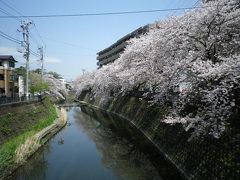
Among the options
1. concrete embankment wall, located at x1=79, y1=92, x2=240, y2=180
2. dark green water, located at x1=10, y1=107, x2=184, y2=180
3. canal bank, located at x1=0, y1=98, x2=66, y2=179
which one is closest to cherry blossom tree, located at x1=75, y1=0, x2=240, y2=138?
concrete embankment wall, located at x1=79, y1=92, x2=240, y2=180

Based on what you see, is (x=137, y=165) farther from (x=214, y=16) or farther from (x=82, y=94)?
(x=82, y=94)

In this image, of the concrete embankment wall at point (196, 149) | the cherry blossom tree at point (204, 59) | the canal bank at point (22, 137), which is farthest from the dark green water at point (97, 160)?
the cherry blossom tree at point (204, 59)

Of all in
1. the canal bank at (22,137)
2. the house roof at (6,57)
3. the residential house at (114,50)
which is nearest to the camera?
the canal bank at (22,137)

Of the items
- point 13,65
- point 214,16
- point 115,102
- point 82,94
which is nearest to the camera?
point 214,16

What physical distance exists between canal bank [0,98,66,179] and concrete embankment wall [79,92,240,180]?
906 cm

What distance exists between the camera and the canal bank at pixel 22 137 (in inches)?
603

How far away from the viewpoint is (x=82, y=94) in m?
87.8

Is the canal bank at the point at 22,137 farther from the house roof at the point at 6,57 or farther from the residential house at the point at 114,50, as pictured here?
the residential house at the point at 114,50

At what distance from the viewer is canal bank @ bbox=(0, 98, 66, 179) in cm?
1531

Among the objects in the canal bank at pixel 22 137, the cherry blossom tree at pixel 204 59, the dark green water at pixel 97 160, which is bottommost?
the dark green water at pixel 97 160

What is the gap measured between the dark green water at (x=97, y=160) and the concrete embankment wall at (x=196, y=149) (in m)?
0.83

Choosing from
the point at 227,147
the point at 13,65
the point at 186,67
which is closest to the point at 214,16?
the point at 186,67

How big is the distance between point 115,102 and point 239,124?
37.7 metres

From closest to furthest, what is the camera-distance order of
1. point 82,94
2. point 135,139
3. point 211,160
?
point 211,160, point 135,139, point 82,94
